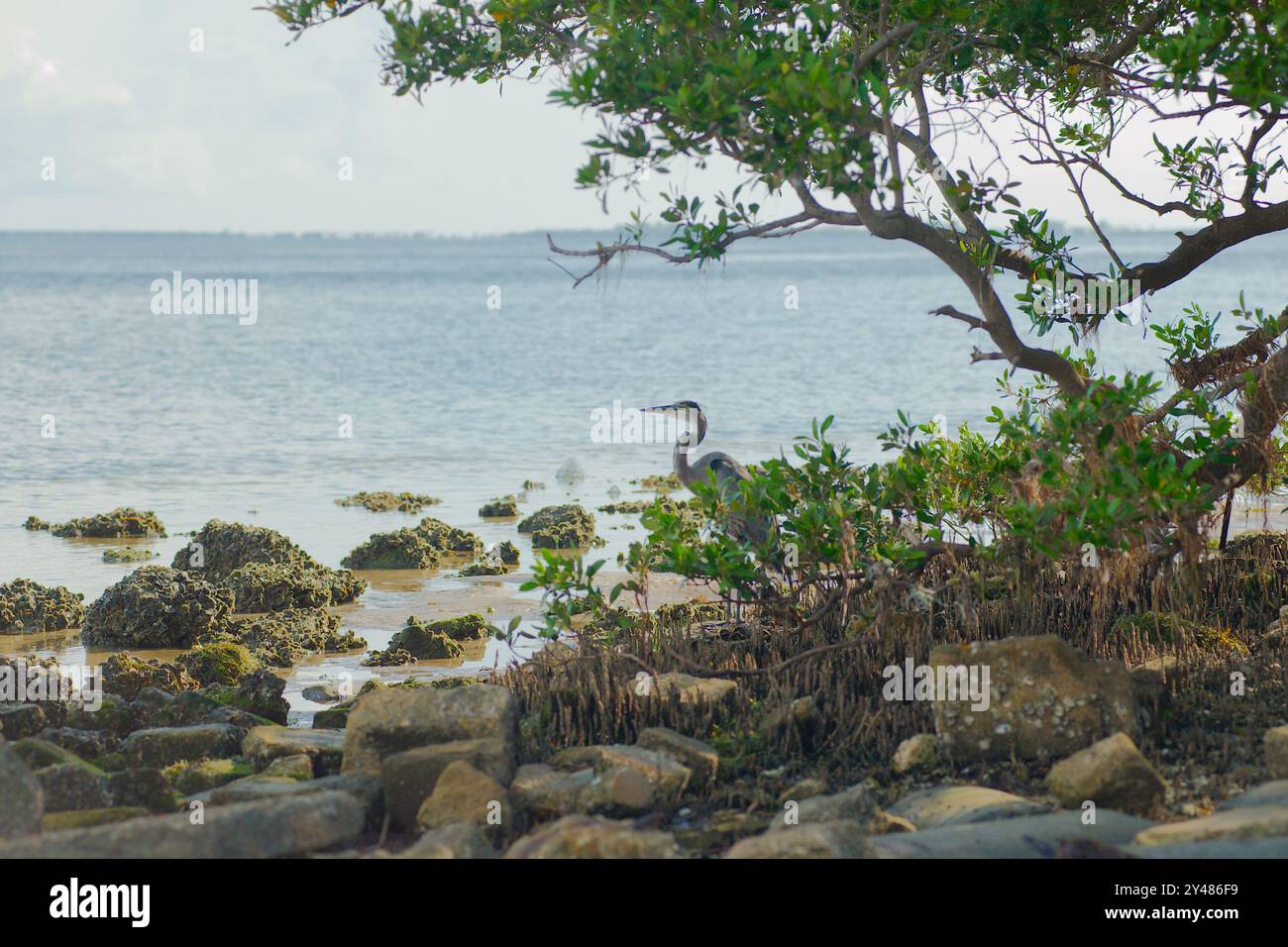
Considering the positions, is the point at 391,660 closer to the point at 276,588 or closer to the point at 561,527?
the point at 276,588

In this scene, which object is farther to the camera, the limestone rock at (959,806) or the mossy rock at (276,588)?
the mossy rock at (276,588)

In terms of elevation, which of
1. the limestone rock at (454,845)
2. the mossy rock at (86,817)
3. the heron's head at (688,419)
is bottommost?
the mossy rock at (86,817)

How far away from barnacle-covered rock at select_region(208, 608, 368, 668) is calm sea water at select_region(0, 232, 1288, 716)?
0.49 m

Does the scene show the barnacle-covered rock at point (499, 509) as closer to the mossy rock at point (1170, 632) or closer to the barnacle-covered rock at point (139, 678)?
Result: the barnacle-covered rock at point (139, 678)

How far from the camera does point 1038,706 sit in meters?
6.48

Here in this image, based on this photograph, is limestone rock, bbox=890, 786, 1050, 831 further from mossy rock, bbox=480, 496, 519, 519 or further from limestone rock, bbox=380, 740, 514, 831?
mossy rock, bbox=480, 496, 519, 519

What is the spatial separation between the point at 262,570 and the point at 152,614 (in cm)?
138

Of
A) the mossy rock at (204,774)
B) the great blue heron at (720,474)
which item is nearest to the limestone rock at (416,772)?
the mossy rock at (204,774)

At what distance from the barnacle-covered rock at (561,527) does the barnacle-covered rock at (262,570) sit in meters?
2.46

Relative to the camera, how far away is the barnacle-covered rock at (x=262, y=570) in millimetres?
11477

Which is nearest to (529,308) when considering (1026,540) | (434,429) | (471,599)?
(434,429)

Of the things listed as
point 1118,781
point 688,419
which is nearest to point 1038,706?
point 1118,781
